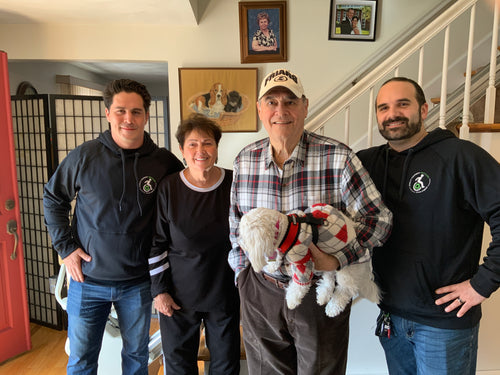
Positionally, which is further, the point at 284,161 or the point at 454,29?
the point at 454,29

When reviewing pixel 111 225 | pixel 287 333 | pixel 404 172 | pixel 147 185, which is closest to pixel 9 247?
pixel 111 225

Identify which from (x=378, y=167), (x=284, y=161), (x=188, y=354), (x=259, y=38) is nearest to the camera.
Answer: (x=284, y=161)

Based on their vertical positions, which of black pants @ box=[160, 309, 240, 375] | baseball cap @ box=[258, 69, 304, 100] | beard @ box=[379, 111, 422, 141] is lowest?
black pants @ box=[160, 309, 240, 375]

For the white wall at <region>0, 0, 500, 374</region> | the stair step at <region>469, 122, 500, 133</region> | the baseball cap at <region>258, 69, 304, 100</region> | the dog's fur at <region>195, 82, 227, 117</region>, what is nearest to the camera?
the baseball cap at <region>258, 69, 304, 100</region>

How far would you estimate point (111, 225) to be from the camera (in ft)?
4.43

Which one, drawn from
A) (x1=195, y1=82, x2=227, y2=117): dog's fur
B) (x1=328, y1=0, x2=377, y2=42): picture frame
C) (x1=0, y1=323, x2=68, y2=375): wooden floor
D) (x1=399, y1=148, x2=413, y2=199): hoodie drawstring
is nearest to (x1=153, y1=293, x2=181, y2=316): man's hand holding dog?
(x1=399, y1=148, x2=413, y2=199): hoodie drawstring

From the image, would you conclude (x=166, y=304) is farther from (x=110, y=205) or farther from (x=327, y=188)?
(x=327, y=188)

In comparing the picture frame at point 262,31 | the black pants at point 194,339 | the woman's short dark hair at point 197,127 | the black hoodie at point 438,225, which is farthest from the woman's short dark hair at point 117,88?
the picture frame at point 262,31

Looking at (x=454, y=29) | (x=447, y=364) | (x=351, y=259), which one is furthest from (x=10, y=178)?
(x=454, y=29)

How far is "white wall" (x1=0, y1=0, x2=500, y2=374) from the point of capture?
9.03 feet

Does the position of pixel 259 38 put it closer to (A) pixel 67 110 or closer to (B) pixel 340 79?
(B) pixel 340 79

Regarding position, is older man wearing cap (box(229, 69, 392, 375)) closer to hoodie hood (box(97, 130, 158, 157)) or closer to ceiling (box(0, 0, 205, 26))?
hoodie hood (box(97, 130, 158, 157))

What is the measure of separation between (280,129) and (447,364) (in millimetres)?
999

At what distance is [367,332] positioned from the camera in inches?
71.2
